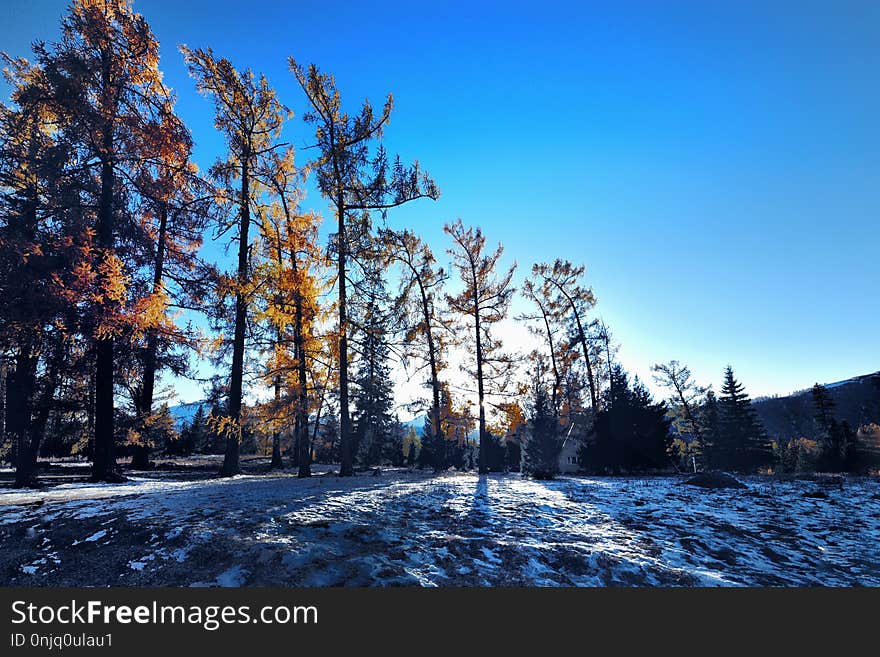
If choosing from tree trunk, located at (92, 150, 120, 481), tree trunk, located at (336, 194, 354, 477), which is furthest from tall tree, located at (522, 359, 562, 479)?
tree trunk, located at (92, 150, 120, 481)

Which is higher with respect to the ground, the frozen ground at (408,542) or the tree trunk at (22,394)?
the tree trunk at (22,394)

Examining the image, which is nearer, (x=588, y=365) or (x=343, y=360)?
(x=343, y=360)

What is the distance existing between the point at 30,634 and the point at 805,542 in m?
8.64

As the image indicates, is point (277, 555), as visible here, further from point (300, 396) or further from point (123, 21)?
point (123, 21)

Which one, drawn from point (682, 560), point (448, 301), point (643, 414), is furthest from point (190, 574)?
point (643, 414)

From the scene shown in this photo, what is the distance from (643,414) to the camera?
643 inches

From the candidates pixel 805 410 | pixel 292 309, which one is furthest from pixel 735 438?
pixel 805 410

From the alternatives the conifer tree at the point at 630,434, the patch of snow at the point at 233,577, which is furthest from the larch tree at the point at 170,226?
the conifer tree at the point at 630,434

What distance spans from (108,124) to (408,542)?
12.9 metres

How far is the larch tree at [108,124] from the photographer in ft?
29.9

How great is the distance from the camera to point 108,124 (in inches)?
378

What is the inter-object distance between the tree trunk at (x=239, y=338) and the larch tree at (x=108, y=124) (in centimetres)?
270

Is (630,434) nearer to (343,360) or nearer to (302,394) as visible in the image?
(343,360)

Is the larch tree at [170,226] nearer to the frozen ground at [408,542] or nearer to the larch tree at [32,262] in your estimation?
the larch tree at [32,262]
